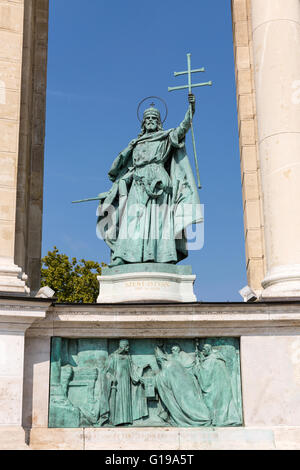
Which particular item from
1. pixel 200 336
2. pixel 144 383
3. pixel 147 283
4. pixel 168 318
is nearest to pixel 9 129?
pixel 147 283

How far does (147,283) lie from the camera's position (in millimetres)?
18078

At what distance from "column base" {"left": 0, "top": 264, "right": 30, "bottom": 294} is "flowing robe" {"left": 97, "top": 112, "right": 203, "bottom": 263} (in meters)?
3.04

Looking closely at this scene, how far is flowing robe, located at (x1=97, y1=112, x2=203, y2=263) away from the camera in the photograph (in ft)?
62.6

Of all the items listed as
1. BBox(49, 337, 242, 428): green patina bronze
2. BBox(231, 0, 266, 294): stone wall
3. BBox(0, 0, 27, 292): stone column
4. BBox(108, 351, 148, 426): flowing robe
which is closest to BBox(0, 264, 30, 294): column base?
BBox(0, 0, 27, 292): stone column

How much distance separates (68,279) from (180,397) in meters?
31.3

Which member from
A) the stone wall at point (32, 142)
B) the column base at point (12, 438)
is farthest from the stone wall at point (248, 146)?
the column base at point (12, 438)

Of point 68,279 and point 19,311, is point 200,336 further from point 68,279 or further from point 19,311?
point 68,279

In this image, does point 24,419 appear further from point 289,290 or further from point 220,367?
point 289,290

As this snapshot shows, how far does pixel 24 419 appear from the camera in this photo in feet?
52.4

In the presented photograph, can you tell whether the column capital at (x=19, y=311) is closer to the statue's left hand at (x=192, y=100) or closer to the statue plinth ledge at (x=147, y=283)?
the statue plinth ledge at (x=147, y=283)

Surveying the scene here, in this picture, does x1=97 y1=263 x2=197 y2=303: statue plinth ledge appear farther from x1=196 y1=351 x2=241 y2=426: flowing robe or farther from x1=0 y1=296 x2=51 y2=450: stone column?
x1=0 y1=296 x2=51 y2=450: stone column

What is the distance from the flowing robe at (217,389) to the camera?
16.4m

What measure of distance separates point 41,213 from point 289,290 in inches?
341

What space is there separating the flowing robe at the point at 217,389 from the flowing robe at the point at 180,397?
18 centimetres
